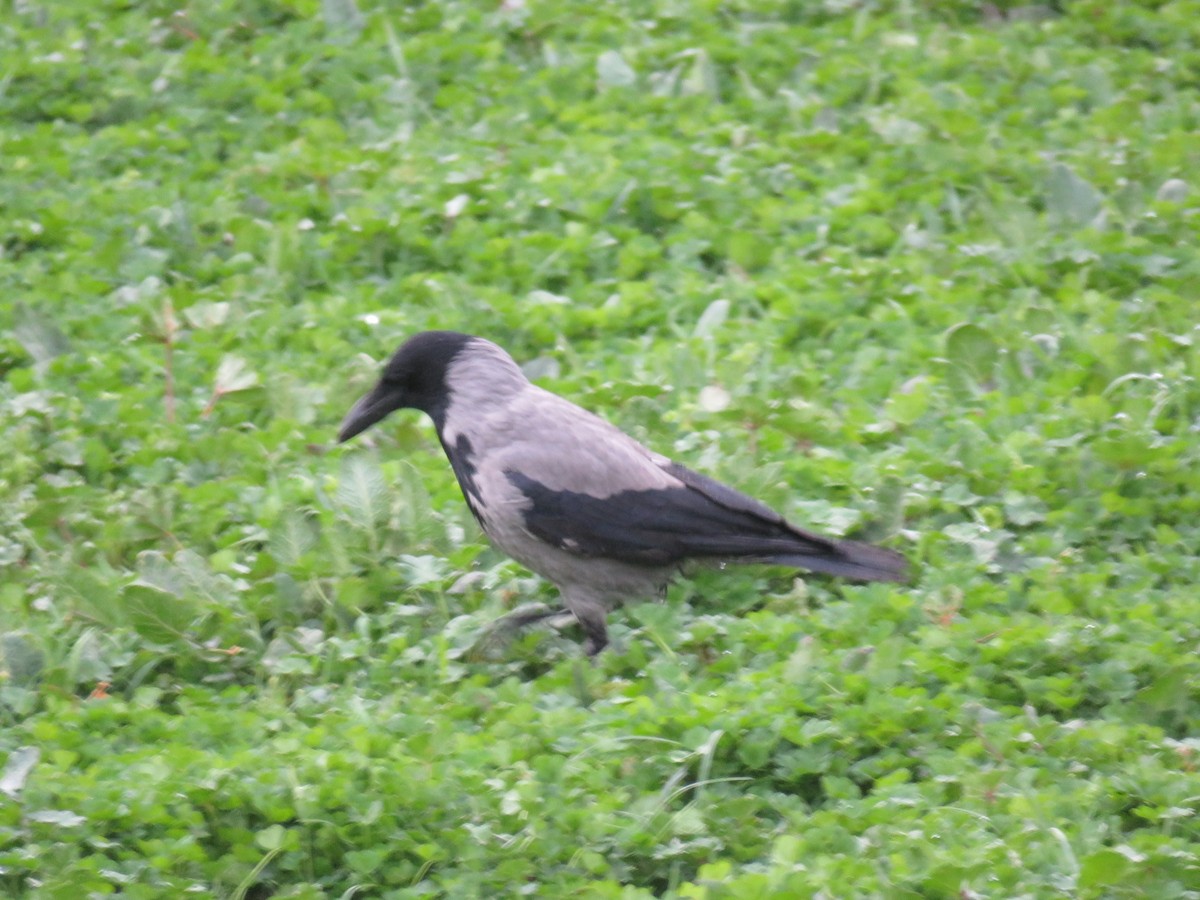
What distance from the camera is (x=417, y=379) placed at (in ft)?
16.5

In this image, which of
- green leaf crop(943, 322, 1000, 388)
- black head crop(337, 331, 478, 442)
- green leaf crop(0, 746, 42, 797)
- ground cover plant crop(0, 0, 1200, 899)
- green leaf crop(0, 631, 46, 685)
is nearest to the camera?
ground cover plant crop(0, 0, 1200, 899)

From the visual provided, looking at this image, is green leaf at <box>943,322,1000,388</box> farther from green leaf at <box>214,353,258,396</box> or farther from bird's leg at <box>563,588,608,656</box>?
green leaf at <box>214,353,258,396</box>

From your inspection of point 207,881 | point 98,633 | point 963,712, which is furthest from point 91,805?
point 963,712

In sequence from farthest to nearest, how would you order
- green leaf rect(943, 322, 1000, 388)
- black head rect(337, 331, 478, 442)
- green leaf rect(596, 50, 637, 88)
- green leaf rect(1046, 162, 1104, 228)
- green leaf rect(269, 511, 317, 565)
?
green leaf rect(596, 50, 637, 88) < green leaf rect(1046, 162, 1104, 228) < green leaf rect(943, 322, 1000, 388) < black head rect(337, 331, 478, 442) < green leaf rect(269, 511, 317, 565)

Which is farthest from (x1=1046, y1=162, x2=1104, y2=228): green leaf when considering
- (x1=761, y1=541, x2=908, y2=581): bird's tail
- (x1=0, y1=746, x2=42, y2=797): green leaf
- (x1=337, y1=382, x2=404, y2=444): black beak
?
(x1=0, y1=746, x2=42, y2=797): green leaf

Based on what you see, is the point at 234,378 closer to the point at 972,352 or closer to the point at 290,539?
the point at 290,539

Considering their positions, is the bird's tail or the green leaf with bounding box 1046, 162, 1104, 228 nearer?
the bird's tail

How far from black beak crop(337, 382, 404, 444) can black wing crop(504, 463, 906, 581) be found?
2.11 ft

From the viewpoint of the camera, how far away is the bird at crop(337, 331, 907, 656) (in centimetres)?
456

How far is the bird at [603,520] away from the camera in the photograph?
456cm

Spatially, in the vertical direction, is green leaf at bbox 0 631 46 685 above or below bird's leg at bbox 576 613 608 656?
above

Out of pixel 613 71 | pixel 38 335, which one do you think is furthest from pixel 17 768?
pixel 613 71

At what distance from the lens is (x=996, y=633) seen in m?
4.19

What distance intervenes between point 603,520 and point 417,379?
85cm
